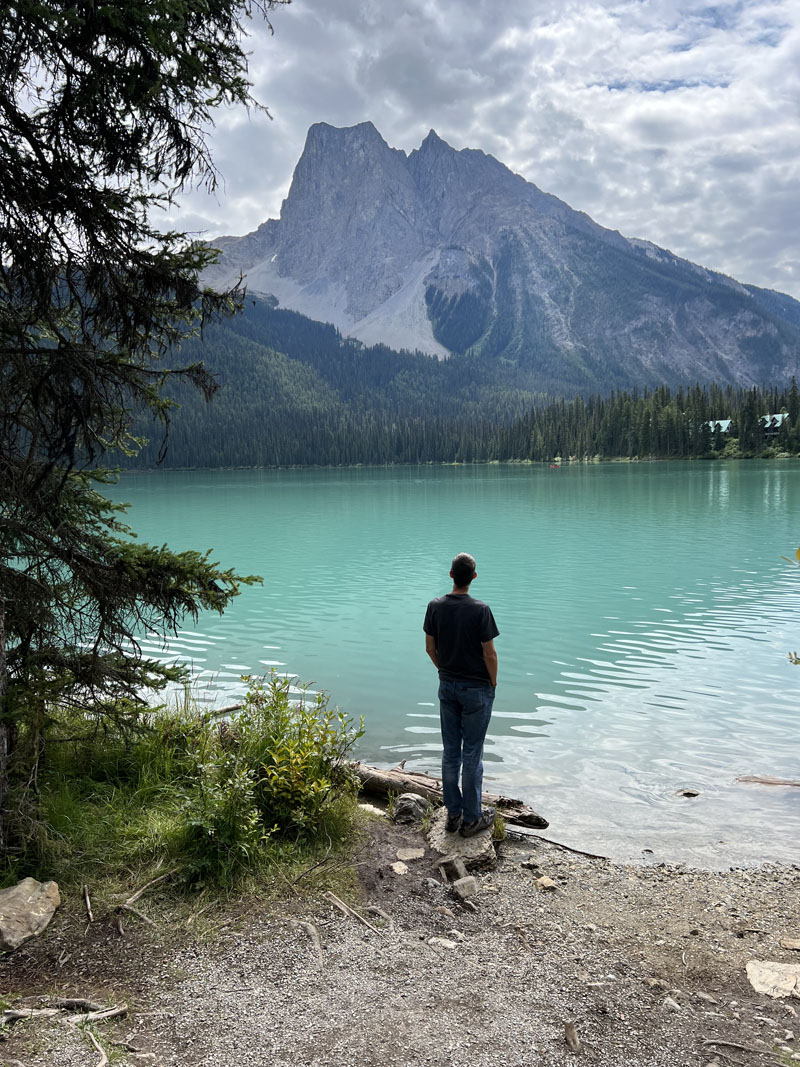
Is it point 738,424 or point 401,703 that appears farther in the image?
point 738,424

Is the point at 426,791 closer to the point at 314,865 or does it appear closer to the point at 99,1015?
the point at 314,865

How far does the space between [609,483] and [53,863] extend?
346ft

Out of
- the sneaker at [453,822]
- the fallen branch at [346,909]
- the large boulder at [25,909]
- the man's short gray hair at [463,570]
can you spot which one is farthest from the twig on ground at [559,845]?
the large boulder at [25,909]

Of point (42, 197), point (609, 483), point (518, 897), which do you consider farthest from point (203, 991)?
point (609, 483)

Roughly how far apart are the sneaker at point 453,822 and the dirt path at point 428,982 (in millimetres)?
1070

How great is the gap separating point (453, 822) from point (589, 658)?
487 inches

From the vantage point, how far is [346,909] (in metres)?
6.22

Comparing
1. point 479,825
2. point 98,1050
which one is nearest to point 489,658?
point 479,825

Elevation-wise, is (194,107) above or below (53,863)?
above

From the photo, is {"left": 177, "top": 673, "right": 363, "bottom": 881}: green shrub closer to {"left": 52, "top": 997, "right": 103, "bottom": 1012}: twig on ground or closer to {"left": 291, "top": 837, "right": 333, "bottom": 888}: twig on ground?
{"left": 291, "top": 837, "right": 333, "bottom": 888}: twig on ground

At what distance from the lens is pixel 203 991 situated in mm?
4953

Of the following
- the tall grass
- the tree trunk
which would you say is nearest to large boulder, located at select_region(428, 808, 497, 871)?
the tall grass

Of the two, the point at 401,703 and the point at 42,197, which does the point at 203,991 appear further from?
the point at 401,703

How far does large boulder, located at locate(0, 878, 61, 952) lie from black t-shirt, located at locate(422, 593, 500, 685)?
412 centimetres
